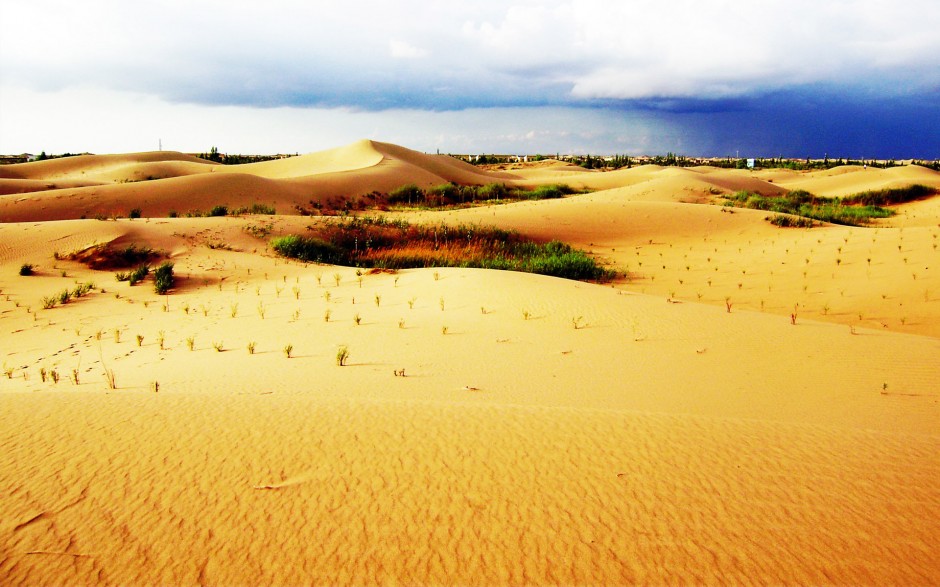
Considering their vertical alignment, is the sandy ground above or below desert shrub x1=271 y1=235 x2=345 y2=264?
below

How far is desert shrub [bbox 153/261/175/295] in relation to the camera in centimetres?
1136

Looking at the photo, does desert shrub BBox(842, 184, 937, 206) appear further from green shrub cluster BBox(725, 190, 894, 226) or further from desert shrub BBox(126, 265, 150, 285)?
desert shrub BBox(126, 265, 150, 285)

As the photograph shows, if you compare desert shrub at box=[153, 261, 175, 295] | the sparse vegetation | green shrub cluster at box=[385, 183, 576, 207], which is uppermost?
green shrub cluster at box=[385, 183, 576, 207]

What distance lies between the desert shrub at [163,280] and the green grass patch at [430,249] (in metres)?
4.07

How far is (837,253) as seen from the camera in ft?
51.4

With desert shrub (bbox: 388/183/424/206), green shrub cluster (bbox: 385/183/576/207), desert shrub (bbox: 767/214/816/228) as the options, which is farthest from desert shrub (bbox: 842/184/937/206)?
desert shrub (bbox: 388/183/424/206)

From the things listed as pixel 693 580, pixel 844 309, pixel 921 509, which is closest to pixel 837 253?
pixel 844 309

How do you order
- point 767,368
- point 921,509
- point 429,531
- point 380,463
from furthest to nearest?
point 767,368
point 380,463
point 921,509
point 429,531

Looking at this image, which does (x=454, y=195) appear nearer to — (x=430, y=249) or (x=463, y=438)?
(x=430, y=249)

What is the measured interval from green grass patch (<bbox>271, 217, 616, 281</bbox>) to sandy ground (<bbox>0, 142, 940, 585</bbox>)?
483 centimetres

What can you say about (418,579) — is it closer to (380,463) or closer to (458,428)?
(380,463)

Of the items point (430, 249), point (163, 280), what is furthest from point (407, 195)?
point (163, 280)

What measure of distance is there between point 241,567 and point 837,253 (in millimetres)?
17599

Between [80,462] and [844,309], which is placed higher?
[80,462]
